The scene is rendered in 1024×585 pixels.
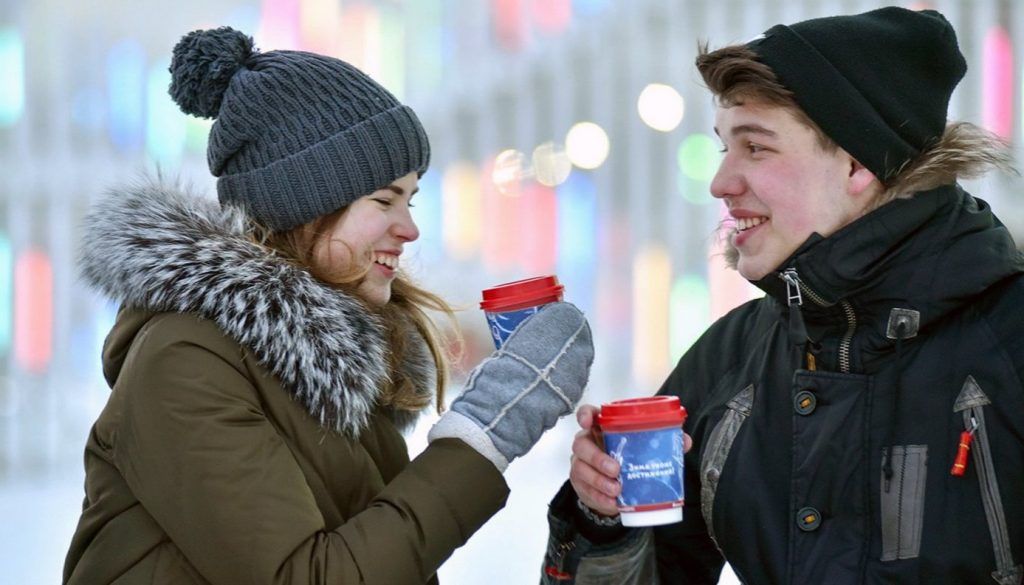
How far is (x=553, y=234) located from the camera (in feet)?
11.9

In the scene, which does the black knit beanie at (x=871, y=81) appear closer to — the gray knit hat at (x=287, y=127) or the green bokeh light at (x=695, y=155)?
the gray knit hat at (x=287, y=127)

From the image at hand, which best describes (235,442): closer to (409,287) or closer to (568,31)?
(409,287)

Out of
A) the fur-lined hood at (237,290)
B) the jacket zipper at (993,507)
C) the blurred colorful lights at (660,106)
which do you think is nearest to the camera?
the jacket zipper at (993,507)

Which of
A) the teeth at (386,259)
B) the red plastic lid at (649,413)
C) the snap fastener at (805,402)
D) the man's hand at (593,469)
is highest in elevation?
the teeth at (386,259)

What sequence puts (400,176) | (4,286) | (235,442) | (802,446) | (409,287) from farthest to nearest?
(4,286), (409,287), (400,176), (802,446), (235,442)

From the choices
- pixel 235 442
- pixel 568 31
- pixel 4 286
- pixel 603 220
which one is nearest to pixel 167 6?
pixel 4 286

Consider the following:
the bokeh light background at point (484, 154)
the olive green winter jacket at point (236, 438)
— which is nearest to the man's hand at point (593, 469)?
the olive green winter jacket at point (236, 438)

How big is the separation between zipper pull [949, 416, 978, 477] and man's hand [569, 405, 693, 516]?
35cm

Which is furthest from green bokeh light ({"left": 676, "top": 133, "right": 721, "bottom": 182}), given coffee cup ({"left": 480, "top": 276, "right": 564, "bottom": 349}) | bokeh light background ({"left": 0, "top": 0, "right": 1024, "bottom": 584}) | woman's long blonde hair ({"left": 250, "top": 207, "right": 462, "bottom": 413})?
coffee cup ({"left": 480, "top": 276, "right": 564, "bottom": 349})

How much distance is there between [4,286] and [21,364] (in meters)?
0.25

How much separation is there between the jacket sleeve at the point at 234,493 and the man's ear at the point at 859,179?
2.44ft

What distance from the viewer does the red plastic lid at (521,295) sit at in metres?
1.73

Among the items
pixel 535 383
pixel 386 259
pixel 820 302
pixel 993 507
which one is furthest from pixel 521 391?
pixel 993 507

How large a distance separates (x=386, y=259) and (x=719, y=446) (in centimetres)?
60
